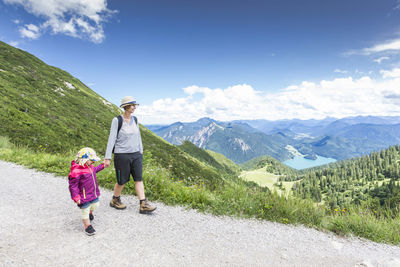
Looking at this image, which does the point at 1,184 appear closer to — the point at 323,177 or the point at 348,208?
the point at 348,208

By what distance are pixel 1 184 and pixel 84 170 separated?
5203mm

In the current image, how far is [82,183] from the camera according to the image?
182 inches

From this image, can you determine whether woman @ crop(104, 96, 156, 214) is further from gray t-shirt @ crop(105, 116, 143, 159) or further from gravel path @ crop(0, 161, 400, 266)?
gravel path @ crop(0, 161, 400, 266)

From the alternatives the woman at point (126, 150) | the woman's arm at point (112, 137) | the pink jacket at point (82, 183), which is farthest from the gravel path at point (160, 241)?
the woman's arm at point (112, 137)

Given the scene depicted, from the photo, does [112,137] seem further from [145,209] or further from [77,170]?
[145,209]

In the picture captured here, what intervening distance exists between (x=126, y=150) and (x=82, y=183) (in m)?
1.41

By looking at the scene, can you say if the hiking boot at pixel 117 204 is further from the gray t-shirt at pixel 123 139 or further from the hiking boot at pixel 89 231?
the gray t-shirt at pixel 123 139

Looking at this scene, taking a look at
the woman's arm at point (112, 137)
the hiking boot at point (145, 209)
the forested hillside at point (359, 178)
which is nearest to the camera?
the woman's arm at point (112, 137)

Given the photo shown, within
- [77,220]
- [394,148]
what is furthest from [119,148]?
[394,148]

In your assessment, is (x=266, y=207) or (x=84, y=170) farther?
(x=266, y=207)

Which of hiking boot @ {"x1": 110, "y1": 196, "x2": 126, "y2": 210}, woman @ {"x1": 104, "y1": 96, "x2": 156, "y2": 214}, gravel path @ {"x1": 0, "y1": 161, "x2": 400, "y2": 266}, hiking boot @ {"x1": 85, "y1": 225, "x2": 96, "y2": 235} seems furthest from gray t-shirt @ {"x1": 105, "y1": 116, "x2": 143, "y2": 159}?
hiking boot @ {"x1": 85, "y1": 225, "x2": 96, "y2": 235}

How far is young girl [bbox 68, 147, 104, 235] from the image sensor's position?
4438 millimetres

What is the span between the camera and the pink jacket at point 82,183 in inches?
175

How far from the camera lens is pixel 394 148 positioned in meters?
195
